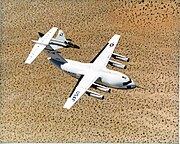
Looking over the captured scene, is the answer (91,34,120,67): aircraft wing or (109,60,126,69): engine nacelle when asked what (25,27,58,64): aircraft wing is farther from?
(109,60,126,69): engine nacelle

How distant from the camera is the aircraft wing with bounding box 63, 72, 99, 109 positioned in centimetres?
461

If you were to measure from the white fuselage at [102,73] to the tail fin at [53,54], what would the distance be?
2.8 inches

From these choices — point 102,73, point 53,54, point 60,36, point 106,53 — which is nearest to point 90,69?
point 102,73

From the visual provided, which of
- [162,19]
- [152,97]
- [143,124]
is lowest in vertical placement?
[143,124]

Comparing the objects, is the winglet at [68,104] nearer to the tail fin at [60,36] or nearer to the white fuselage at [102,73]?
the white fuselage at [102,73]

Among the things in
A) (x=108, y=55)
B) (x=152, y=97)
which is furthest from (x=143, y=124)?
(x=108, y=55)

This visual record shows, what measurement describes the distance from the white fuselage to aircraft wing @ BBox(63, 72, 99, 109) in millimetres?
57

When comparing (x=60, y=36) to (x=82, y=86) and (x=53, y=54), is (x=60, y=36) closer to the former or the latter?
(x=53, y=54)

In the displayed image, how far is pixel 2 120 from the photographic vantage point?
477 centimetres

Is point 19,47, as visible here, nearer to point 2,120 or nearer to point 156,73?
point 2,120

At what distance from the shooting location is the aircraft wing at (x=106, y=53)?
4.82 m

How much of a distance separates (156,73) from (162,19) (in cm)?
64

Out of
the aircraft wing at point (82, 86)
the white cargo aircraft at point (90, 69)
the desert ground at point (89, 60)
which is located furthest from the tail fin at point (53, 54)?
the aircraft wing at point (82, 86)

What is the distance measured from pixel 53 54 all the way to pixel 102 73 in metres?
0.60
